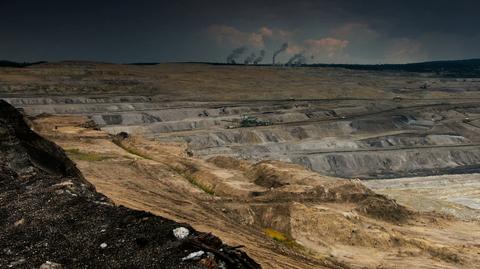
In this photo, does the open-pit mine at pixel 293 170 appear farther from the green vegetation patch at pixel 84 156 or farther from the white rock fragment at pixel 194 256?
the white rock fragment at pixel 194 256

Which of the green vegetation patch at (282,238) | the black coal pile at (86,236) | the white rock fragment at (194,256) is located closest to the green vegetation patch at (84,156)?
the green vegetation patch at (282,238)

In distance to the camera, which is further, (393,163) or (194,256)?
(393,163)

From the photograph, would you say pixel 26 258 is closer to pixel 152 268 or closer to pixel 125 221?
pixel 125 221

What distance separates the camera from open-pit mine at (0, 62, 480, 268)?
1414 inches

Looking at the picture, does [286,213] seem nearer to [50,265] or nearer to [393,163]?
[50,265]

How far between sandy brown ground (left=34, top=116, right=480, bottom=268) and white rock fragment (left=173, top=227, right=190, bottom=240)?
7887mm

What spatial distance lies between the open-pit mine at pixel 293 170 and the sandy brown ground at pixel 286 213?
0.46 ft

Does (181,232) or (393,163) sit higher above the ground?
(181,232)

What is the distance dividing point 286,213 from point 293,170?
16.0 m

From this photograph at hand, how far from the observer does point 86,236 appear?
560 inches

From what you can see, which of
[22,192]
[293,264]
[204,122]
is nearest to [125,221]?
[22,192]

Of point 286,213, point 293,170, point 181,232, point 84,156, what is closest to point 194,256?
point 181,232

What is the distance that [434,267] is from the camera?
111ft

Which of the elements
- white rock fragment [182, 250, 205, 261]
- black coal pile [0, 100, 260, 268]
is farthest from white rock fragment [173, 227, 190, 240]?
white rock fragment [182, 250, 205, 261]
